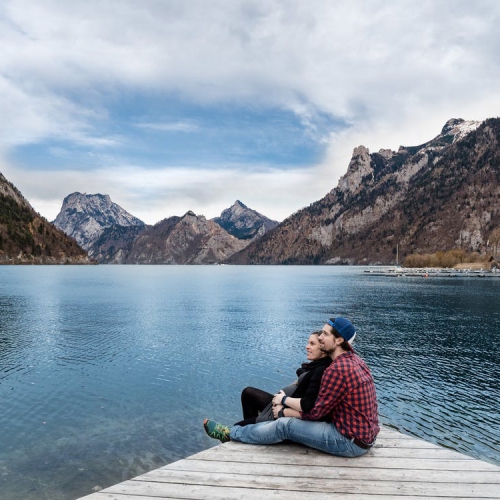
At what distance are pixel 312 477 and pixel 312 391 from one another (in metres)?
1.69

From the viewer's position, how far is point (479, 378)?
2853 centimetres

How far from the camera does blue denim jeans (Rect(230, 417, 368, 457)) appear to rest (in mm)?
9156

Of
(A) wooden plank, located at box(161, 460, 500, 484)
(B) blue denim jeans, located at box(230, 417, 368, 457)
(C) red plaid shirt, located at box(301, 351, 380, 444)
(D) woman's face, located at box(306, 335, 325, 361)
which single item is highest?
(D) woman's face, located at box(306, 335, 325, 361)

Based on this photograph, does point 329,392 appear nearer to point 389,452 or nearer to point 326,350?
point 326,350

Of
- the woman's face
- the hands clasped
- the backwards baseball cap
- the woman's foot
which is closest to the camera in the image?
the backwards baseball cap

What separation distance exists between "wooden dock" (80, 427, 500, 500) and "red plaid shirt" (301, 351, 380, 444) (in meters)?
0.71

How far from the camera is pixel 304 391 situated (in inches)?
391

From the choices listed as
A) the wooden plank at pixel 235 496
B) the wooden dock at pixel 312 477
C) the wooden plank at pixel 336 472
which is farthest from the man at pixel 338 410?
the wooden plank at pixel 235 496

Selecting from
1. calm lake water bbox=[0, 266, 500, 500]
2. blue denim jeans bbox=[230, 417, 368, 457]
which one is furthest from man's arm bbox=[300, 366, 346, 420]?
calm lake water bbox=[0, 266, 500, 500]

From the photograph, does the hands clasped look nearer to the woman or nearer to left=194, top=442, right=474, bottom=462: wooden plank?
the woman

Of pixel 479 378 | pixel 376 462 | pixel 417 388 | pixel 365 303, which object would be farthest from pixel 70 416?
pixel 365 303

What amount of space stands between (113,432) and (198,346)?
2125 cm

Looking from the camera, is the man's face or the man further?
the man's face

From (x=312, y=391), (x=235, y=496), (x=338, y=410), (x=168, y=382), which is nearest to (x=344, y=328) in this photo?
(x=312, y=391)
